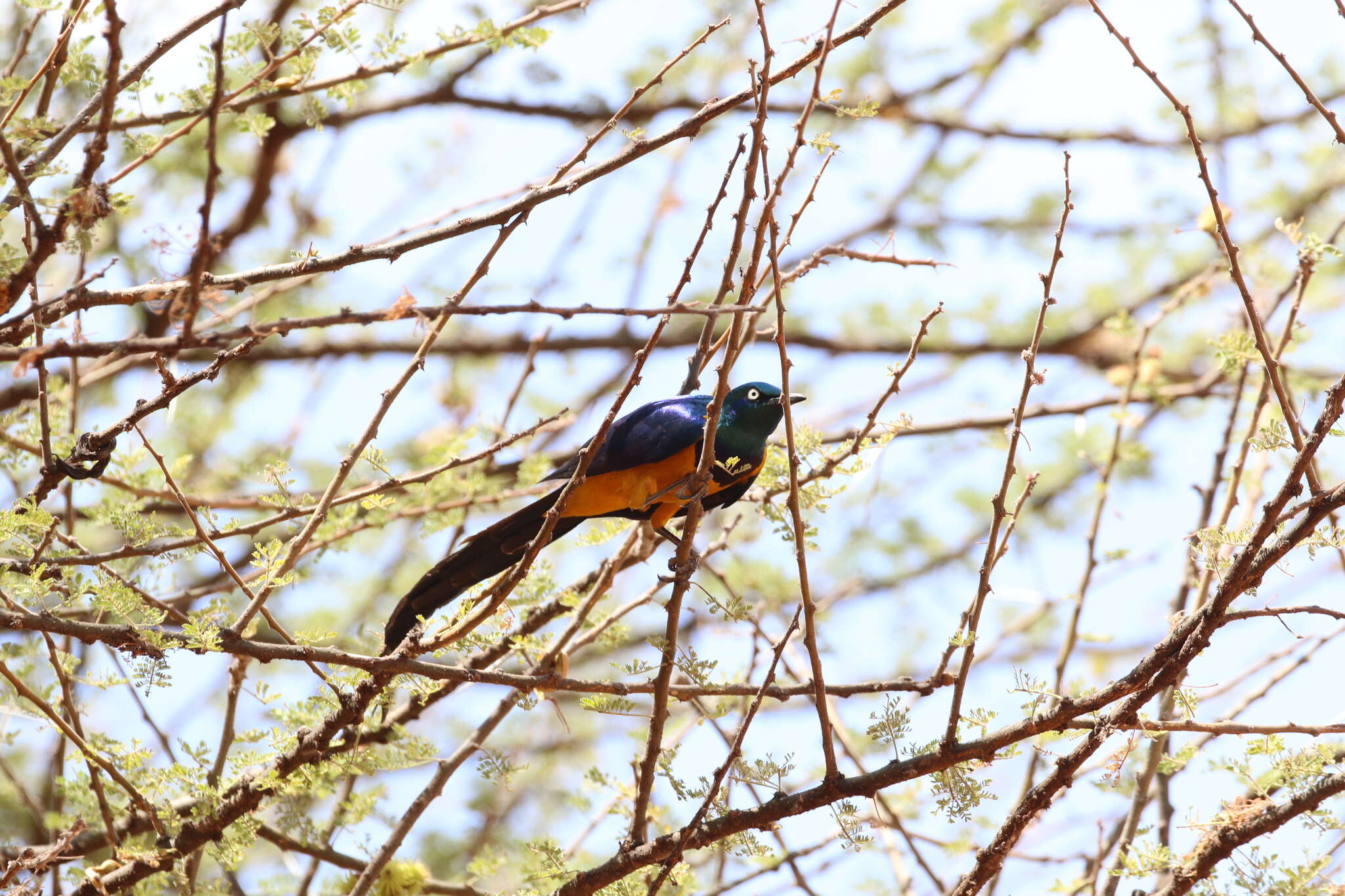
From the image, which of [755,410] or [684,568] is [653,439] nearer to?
[755,410]

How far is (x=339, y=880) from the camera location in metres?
4.54

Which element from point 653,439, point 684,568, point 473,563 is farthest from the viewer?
point 653,439

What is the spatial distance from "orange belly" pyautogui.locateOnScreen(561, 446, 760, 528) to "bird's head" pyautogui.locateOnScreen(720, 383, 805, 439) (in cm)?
17

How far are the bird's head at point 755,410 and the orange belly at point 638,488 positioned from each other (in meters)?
0.17

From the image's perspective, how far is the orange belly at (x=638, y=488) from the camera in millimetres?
4523

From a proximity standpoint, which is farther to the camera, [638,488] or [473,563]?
[638,488]

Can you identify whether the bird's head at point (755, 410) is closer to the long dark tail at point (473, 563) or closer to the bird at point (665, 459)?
the bird at point (665, 459)

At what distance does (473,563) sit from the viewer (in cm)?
409

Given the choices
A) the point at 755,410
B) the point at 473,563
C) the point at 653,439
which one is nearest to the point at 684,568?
the point at 473,563

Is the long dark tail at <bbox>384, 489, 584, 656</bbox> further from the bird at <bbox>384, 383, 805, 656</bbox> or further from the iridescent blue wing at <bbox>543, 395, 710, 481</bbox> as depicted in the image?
the iridescent blue wing at <bbox>543, 395, 710, 481</bbox>

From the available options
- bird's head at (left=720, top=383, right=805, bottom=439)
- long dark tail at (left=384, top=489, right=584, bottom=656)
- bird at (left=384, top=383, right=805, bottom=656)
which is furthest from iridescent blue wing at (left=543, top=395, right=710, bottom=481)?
long dark tail at (left=384, top=489, right=584, bottom=656)

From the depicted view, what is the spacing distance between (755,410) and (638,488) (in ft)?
1.77

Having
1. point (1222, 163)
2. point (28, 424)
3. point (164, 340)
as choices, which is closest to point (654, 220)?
point (1222, 163)

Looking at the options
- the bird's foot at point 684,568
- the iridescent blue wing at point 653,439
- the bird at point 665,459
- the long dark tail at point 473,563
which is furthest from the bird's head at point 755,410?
the long dark tail at point 473,563
